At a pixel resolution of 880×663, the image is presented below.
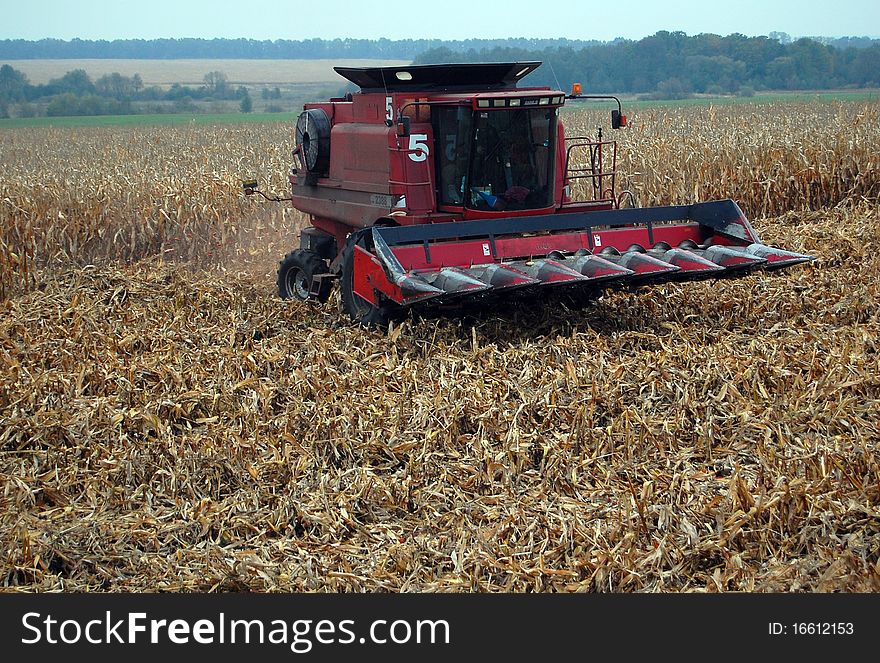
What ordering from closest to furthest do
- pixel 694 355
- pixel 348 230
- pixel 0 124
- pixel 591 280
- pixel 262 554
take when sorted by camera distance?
pixel 262 554
pixel 694 355
pixel 591 280
pixel 348 230
pixel 0 124

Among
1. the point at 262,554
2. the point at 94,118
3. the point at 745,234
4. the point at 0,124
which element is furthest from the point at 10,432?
the point at 94,118

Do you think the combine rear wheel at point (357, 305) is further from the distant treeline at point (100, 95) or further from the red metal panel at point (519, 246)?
the distant treeline at point (100, 95)

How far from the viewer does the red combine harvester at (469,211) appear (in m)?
7.33

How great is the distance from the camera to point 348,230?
941 cm

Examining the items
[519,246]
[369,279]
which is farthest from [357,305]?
[519,246]

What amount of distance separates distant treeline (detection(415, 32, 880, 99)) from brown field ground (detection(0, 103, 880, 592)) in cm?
3968

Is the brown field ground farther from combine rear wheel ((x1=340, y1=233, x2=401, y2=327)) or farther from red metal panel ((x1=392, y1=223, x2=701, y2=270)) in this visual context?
red metal panel ((x1=392, y1=223, x2=701, y2=270))

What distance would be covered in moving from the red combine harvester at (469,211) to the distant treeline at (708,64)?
38.4m

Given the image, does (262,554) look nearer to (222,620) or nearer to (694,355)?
(222,620)

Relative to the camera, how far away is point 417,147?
8281 millimetres

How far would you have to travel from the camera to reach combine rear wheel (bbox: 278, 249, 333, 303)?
922cm

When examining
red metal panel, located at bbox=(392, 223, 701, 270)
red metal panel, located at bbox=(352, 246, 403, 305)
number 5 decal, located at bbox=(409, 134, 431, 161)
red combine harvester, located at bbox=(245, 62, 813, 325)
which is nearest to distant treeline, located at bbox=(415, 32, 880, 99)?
red combine harvester, located at bbox=(245, 62, 813, 325)

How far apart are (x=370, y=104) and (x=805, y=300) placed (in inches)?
155

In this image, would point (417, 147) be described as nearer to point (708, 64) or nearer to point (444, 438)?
point (444, 438)
